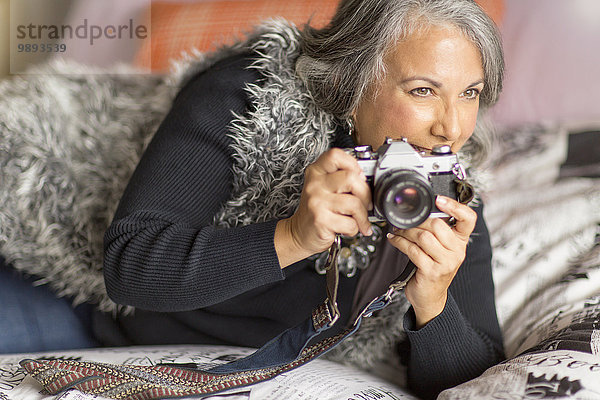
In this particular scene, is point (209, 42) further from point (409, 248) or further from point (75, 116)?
point (409, 248)

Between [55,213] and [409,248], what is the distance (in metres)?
0.69

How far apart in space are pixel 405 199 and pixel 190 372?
394mm

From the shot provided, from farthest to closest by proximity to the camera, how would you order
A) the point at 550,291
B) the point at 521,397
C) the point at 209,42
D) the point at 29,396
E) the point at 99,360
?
the point at 209,42
the point at 550,291
the point at 99,360
the point at 29,396
the point at 521,397

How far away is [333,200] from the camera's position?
0.74 metres

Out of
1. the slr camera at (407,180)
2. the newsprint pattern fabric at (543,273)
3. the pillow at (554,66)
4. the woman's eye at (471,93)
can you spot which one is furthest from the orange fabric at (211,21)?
the slr camera at (407,180)

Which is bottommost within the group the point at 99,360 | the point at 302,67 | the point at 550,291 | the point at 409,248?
the point at 99,360

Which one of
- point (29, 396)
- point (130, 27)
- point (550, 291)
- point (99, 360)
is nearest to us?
point (29, 396)

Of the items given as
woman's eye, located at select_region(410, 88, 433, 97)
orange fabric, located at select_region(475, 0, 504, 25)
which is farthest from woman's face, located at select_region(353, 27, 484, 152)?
orange fabric, located at select_region(475, 0, 504, 25)

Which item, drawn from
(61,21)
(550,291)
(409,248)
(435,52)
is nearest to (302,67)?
(435,52)

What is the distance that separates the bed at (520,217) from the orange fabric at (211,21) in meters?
0.04

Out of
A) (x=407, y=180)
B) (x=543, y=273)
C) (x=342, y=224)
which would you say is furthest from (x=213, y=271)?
(x=543, y=273)

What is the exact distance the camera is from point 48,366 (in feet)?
2.74

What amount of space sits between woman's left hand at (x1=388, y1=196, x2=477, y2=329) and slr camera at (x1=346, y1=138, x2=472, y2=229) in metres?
0.02

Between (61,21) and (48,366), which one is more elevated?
(61,21)
